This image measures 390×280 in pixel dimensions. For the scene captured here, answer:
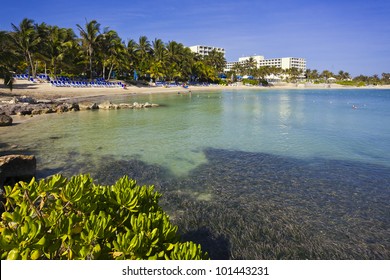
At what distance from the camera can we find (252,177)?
9773mm

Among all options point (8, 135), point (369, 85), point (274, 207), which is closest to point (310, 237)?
point (274, 207)

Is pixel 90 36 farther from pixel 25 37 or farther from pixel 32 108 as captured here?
pixel 32 108

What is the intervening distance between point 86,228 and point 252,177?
7597mm

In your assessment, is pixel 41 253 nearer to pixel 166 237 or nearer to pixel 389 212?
pixel 166 237

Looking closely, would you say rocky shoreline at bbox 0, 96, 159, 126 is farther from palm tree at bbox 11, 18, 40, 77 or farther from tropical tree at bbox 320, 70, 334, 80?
tropical tree at bbox 320, 70, 334, 80

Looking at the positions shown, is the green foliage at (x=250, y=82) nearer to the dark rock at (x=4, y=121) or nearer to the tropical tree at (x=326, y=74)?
the tropical tree at (x=326, y=74)

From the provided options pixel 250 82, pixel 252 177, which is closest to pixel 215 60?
pixel 250 82

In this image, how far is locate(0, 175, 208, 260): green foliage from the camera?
8.98 ft

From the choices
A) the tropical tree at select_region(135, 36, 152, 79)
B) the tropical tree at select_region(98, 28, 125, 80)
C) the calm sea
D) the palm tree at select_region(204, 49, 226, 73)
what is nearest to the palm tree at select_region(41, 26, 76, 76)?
the tropical tree at select_region(98, 28, 125, 80)

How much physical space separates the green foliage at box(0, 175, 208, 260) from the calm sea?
285 centimetres

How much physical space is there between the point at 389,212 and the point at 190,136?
1169 cm

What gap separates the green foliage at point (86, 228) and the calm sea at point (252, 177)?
112 inches

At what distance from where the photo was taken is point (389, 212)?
7258 millimetres

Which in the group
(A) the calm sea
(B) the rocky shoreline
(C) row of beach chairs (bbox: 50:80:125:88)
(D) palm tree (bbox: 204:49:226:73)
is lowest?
(A) the calm sea
